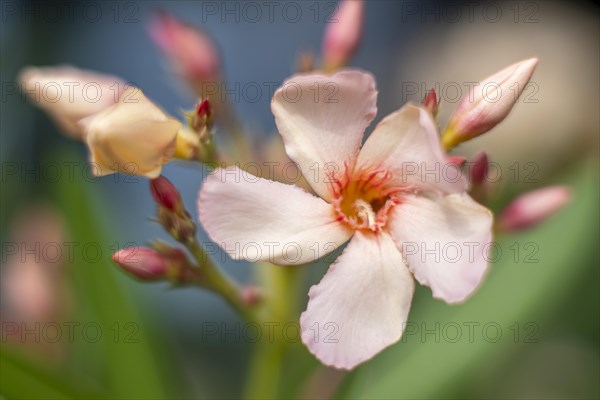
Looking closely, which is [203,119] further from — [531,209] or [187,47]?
[531,209]

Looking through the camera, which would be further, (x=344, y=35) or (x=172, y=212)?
(x=344, y=35)

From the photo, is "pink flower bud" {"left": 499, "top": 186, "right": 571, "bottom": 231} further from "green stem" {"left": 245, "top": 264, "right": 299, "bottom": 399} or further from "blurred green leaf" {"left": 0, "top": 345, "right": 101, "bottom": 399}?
"blurred green leaf" {"left": 0, "top": 345, "right": 101, "bottom": 399}

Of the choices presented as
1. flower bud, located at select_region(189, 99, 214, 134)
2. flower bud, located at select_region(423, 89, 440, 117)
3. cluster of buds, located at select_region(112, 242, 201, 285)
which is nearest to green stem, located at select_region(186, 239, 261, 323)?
cluster of buds, located at select_region(112, 242, 201, 285)

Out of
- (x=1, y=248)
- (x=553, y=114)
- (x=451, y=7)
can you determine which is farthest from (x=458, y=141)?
(x=451, y=7)

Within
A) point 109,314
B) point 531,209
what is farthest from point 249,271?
point 531,209

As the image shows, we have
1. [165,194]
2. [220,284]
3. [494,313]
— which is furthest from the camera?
[494,313]

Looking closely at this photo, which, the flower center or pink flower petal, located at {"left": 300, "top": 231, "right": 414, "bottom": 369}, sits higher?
the flower center

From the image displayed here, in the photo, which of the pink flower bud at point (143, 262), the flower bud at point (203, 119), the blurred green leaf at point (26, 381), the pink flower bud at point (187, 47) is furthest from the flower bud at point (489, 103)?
the blurred green leaf at point (26, 381)

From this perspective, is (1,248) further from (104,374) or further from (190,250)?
(190,250)
